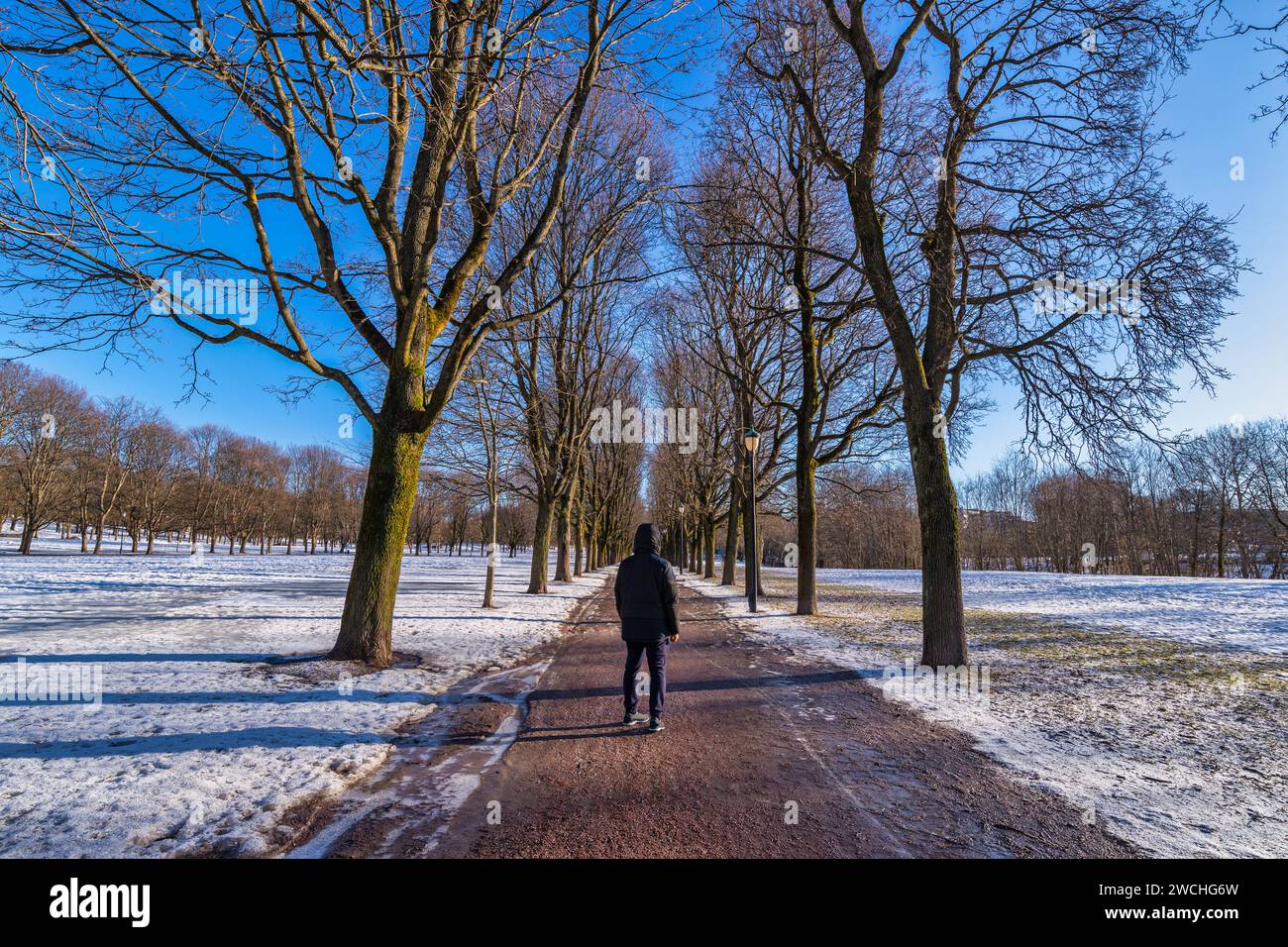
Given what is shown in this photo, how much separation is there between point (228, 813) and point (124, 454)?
58.3 m

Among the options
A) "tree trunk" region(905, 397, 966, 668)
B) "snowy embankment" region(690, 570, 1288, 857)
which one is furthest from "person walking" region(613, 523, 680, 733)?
"tree trunk" region(905, 397, 966, 668)

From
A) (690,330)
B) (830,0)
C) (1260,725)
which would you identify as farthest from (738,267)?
(1260,725)

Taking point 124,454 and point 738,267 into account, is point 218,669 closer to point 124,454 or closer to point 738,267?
point 738,267

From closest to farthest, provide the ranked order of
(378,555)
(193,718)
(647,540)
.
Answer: (193,718)
(647,540)
(378,555)

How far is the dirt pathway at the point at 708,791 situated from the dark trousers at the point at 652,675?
24cm

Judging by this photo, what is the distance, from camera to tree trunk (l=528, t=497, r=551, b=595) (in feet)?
63.3

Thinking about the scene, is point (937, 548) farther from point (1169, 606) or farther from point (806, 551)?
point (1169, 606)

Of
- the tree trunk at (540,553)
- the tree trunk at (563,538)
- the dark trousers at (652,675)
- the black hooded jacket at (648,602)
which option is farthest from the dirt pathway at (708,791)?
the tree trunk at (563,538)

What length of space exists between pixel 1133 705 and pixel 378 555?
8.97 meters

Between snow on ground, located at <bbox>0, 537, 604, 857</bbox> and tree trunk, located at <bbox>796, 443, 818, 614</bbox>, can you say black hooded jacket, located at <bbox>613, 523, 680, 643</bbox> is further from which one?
tree trunk, located at <bbox>796, 443, 818, 614</bbox>

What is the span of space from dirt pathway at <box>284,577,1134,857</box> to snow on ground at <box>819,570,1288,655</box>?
9154 millimetres

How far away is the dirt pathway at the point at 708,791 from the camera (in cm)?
298

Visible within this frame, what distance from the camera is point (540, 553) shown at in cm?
1948

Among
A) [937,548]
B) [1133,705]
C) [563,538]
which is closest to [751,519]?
[937,548]
